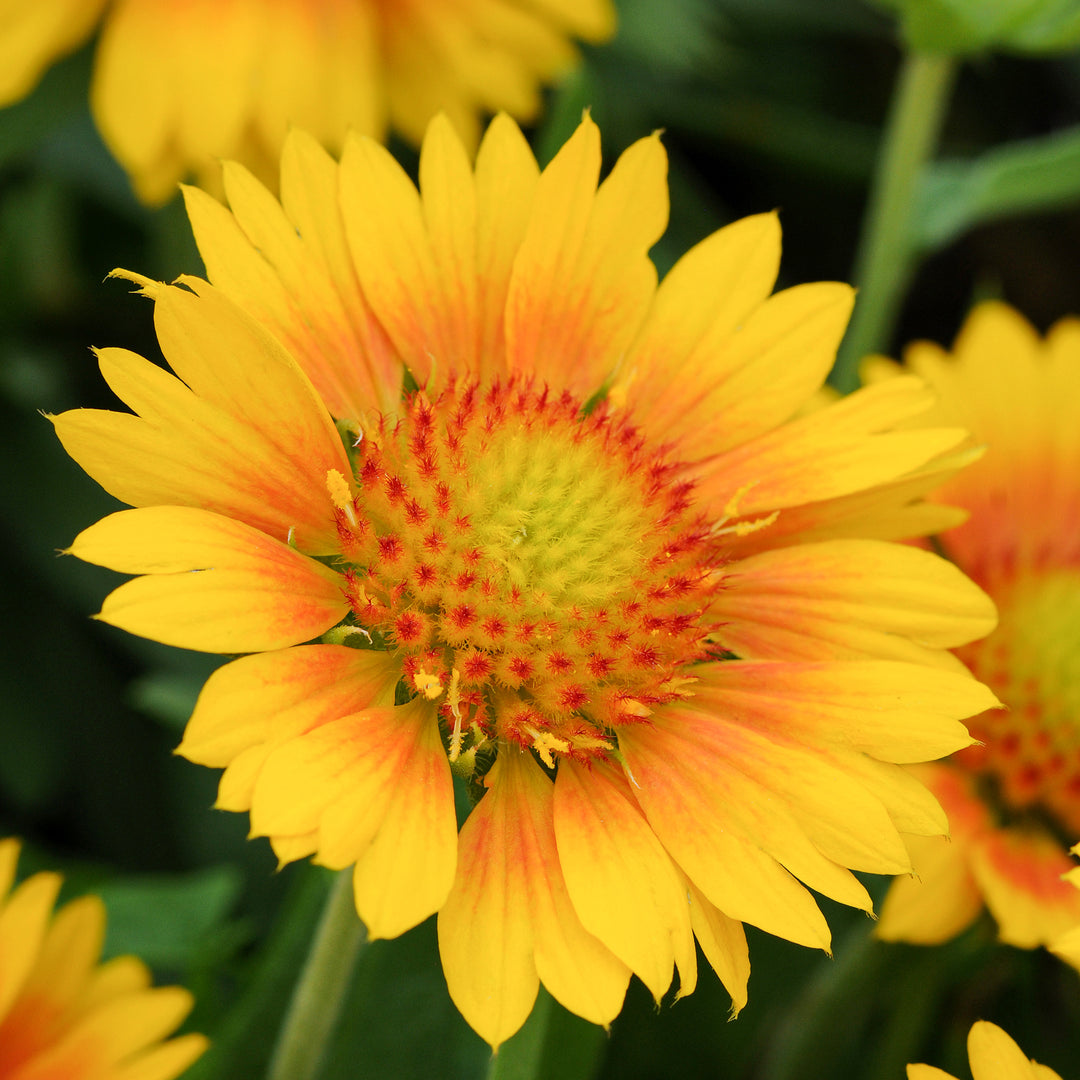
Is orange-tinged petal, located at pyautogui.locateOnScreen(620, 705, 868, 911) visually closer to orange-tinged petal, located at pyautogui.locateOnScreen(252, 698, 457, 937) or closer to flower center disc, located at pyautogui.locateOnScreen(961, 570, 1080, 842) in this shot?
orange-tinged petal, located at pyautogui.locateOnScreen(252, 698, 457, 937)

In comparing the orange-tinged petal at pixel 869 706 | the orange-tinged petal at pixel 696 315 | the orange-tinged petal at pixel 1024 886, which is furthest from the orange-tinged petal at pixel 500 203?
the orange-tinged petal at pixel 1024 886

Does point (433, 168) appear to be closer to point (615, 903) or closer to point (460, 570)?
point (460, 570)

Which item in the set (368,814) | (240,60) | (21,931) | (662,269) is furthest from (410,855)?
(662,269)

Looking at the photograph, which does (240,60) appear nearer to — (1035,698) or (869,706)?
(869,706)

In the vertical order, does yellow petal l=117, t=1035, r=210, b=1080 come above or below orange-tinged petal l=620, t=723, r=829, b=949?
below

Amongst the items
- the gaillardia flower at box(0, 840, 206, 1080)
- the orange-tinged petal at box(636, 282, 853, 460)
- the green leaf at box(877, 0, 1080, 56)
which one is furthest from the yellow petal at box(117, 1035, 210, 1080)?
the green leaf at box(877, 0, 1080, 56)

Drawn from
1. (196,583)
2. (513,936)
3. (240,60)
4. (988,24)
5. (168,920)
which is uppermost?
(988,24)
